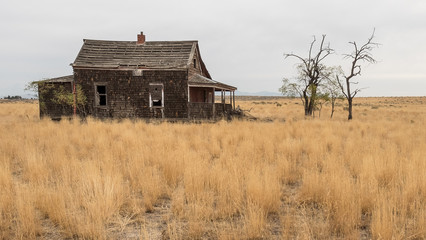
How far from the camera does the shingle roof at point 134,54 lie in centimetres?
1794

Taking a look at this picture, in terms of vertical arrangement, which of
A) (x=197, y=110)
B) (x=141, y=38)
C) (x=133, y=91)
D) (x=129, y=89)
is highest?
(x=141, y=38)

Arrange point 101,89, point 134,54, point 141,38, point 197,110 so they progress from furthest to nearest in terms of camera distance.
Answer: point 141,38
point 134,54
point 101,89
point 197,110

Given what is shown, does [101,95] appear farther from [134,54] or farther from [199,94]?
[199,94]

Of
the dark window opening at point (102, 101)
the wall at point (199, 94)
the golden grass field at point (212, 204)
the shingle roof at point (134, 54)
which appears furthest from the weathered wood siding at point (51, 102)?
the golden grass field at point (212, 204)

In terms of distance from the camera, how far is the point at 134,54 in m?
19.1

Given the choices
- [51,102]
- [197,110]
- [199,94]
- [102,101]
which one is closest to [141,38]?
[102,101]

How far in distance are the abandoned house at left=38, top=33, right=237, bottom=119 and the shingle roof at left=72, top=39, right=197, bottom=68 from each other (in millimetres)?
58

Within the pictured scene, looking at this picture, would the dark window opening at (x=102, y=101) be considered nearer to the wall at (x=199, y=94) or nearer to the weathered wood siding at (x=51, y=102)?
the weathered wood siding at (x=51, y=102)

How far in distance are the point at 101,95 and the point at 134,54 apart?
3519 mm

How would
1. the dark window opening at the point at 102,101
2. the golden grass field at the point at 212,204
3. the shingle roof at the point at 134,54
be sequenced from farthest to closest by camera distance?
the dark window opening at the point at 102,101 < the shingle roof at the point at 134,54 < the golden grass field at the point at 212,204

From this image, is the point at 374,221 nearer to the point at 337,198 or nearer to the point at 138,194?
the point at 337,198

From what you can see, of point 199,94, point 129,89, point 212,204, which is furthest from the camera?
point 199,94

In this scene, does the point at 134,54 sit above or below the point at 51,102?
above

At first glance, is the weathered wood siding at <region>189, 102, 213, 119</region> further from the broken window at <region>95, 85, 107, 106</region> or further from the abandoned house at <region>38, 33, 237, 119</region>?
the broken window at <region>95, 85, 107, 106</region>
